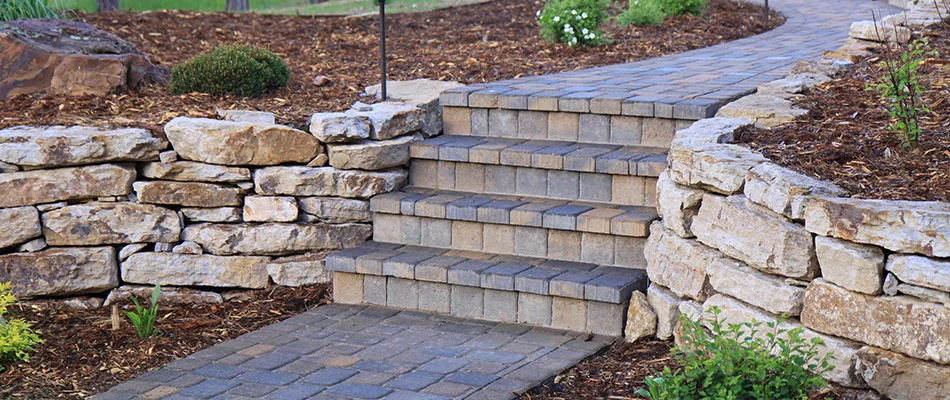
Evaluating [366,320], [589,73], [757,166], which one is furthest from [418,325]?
[589,73]

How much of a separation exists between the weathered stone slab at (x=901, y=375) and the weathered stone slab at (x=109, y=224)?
366cm

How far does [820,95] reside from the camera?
526 cm

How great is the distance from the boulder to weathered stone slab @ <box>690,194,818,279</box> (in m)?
4.08

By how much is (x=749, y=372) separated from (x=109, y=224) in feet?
11.7

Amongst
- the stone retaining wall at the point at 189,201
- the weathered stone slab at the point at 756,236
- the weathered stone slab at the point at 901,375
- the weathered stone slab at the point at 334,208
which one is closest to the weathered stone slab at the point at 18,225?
the stone retaining wall at the point at 189,201

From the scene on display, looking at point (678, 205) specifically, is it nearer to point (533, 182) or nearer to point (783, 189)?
point (783, 189)

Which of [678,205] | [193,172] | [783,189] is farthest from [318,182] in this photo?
[783,189]

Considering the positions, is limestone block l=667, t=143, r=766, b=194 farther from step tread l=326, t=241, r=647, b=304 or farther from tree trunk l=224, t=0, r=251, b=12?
tree trunk l=224, t=0, r=251, b=12

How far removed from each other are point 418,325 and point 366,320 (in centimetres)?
29

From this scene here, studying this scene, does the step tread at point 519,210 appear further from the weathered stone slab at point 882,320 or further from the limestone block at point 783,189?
the weathered stone slab at point 882,320

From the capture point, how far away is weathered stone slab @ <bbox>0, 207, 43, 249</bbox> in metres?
5.26

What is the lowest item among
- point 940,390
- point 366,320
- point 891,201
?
point 366,320

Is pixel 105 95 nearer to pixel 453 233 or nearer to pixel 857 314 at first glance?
pixel 453 233

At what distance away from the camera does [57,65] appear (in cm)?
636
